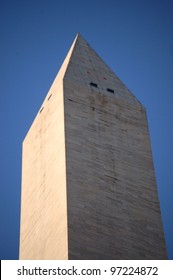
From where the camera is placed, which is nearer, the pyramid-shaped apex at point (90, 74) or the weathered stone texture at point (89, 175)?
the weathered stone texture at point (89, 175)

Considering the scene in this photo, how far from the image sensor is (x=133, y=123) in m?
37.5

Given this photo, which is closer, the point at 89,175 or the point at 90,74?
the point at 89,175

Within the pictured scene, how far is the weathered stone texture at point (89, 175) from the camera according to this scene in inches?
1263

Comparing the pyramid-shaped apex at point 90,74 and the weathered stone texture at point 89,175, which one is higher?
the pyramid-shaped apex at point 90,74

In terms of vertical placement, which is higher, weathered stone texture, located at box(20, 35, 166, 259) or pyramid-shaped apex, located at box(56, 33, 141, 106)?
pyramid-shaped apex, located at box(56, 33, 141, 106)

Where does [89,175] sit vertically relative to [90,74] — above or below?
below

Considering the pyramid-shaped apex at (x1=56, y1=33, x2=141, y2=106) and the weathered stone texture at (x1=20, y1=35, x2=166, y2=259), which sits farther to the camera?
the pyramid-shaped apex at (x1=56, y1=33, x2=141, y2=106)

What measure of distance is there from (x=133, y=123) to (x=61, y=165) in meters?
5.27

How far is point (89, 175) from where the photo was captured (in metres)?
33.7

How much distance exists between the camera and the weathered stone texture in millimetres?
32091
